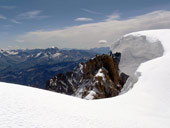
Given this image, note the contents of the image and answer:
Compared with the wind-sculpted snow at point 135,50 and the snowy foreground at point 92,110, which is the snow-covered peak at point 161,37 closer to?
the wind-sculpted snow at point 135,50

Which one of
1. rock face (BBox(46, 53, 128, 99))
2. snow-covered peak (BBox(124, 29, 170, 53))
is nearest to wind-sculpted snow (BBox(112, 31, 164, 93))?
snow-covered peak (BBox(124, 29, 170, 53))

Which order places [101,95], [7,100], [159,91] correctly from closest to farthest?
1. [7,100]
2. [159,91]
3. [101,95]

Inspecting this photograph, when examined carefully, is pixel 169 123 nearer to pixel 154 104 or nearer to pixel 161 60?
pixel 154 104

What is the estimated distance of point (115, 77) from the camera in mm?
120562

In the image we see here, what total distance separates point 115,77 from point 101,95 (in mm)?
29835

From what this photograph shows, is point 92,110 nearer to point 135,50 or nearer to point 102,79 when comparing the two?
point 135,50

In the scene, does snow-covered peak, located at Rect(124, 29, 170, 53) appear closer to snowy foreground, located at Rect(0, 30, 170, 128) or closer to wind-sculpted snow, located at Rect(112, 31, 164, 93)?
wind-sculpted snow, located at Rect(112, 31, 164, 93)

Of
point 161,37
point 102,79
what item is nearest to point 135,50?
point 161,37

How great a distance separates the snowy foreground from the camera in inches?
507

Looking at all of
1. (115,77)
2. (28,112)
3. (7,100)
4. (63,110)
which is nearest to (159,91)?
(63,110)

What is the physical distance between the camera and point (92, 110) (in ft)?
59.9

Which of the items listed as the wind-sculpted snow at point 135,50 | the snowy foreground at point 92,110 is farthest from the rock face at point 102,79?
the snowy foreground at point 92,110

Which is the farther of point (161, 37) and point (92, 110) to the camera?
point (161, 37)

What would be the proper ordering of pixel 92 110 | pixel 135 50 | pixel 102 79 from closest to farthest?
pixel 92 110 < pixel 135 50 < pixel 102 79
